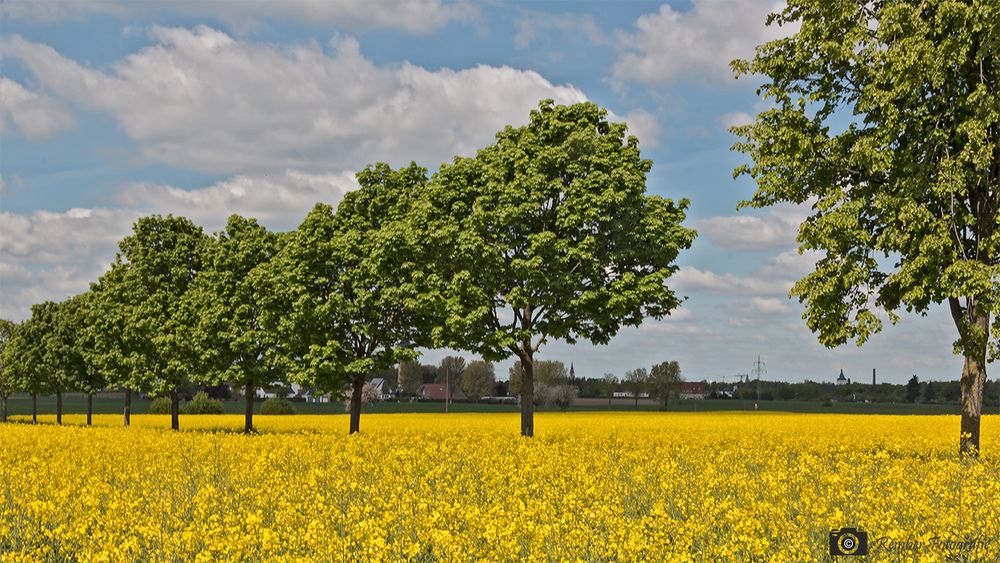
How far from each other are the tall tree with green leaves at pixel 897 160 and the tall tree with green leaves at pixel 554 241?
6.42m

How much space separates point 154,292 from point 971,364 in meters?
41.8

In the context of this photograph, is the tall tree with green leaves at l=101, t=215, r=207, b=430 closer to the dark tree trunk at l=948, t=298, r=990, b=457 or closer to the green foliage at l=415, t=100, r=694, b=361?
the green foliage at l=415, t=100, r=694, b=361

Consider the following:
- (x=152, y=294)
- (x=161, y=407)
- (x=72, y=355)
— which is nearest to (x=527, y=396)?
(x=152, y=294)

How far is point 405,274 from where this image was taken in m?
32.7

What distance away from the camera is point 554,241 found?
1145 inches

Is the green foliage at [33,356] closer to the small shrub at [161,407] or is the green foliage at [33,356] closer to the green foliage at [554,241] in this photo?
the small shrub at [161,407]

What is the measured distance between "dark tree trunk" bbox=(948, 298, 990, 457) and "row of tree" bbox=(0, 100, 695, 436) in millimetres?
9991

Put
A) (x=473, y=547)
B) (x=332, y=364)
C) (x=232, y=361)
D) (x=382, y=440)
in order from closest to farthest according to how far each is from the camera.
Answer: (x=473, y=547) < (x=382, y=440) < (x=332, y=364) < (x=232, y=361)

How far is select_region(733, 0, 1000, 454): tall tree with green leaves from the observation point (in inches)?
797

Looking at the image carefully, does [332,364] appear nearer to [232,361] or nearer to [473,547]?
[232,361]

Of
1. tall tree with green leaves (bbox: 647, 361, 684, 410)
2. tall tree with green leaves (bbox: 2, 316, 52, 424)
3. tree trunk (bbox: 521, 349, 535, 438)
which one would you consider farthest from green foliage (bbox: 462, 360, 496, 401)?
tree trunk (bbox: 521, 349, 535, 438)

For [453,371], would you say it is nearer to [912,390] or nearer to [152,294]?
[912,390]

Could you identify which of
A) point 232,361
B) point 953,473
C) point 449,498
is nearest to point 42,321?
point 232,361

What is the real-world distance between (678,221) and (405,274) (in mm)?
10903
